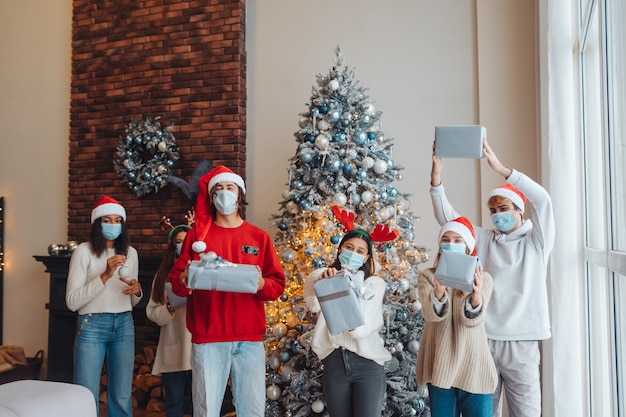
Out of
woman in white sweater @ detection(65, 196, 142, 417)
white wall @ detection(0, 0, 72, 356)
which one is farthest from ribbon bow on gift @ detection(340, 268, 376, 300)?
white wall @ detection(0, 0, 72, 356)

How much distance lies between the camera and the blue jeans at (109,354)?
3408 millimetres


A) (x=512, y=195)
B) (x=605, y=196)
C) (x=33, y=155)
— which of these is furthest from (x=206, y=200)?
(x=33, y=155)

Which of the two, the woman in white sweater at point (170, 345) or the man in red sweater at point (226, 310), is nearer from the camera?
the man in red sweater at point (226, 310)

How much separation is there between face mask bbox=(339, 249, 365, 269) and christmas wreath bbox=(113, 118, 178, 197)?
2.61 metres

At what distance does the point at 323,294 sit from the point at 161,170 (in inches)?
110

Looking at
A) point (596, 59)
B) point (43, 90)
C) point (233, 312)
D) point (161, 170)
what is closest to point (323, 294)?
point (233, 312)

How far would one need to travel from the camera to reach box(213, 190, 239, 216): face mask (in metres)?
2.83

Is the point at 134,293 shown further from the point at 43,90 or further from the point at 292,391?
the point at 43,90

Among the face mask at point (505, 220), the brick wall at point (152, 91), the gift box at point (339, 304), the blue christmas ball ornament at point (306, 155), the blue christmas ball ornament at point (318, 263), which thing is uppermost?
the brick wall at point (152, 91)

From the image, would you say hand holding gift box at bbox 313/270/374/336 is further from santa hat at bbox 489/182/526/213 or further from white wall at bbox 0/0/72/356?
white wall at bbox 0/0/72/356

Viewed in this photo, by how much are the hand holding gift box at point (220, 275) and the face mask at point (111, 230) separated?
45.2 inches

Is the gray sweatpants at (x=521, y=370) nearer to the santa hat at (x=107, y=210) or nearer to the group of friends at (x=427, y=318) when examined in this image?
the group of friends at (x=427, y=318)

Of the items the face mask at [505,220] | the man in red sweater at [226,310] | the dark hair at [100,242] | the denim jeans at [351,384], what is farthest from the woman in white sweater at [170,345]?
the face mask at [505,220]

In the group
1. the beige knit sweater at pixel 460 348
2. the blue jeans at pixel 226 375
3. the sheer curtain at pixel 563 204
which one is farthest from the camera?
the sheer curtain at pixel 563 204
